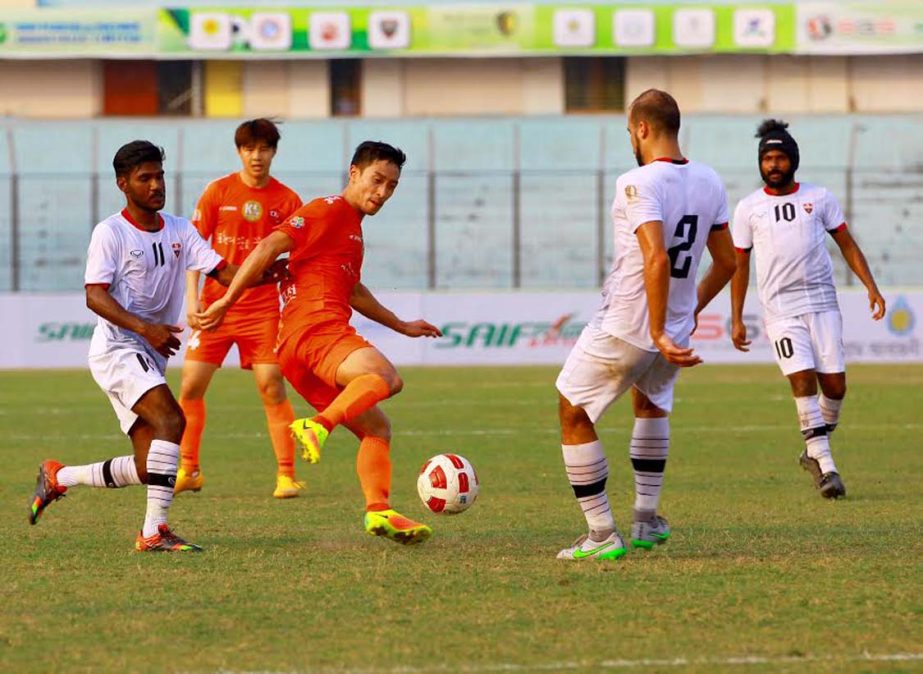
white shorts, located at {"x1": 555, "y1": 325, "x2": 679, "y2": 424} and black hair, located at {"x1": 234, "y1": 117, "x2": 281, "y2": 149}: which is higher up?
black hair, located at {"x1": 234, "y1": 117, "x2": 281, "y2": 149}

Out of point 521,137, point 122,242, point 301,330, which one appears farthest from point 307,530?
point 521,137

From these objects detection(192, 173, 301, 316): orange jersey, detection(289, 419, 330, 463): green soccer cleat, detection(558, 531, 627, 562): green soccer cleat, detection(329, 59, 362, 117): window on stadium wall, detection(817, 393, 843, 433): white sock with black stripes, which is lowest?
detection(558, 531, 627, 562): green soccer cleat

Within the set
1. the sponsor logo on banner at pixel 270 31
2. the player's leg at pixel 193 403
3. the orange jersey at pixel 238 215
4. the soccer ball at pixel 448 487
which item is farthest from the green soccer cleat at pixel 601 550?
the sponsor logo on banner at pixel 270 31

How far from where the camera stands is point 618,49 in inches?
1574

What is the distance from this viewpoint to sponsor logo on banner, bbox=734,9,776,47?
39.8 meters

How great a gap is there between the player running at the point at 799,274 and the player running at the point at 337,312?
308cm

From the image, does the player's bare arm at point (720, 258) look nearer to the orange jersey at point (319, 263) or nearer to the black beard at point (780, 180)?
the orange jersey at point (319, 263)

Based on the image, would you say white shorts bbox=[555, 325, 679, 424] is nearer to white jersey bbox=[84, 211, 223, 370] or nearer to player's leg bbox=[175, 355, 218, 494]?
white jersey bbox=[84, 211, 223, 370]

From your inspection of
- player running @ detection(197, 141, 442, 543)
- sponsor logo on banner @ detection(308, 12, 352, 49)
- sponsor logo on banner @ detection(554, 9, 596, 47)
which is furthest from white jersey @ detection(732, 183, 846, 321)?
sponsor logo on banner @ detection(308, 12, 352, 49)

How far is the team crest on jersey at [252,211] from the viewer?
10.3 metres

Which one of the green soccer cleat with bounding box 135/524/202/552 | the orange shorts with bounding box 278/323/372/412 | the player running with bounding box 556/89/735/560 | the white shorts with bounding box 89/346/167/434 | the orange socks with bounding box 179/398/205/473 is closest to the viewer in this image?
the player running with bounding box 556/89/735/560

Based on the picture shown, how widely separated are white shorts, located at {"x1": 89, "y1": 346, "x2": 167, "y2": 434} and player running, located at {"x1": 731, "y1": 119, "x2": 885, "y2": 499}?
12.9ft

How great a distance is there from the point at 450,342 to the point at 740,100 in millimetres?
17013

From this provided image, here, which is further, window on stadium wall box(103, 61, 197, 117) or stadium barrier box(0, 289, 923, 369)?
window on stadium wall box(103, 61, 197, 117)
